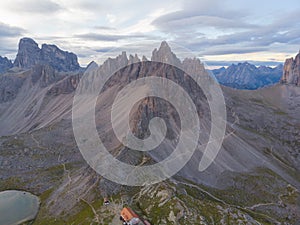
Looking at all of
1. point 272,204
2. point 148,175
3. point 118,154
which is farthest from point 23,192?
point 272,204

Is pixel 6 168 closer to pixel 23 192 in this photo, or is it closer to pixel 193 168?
pixel 23 192

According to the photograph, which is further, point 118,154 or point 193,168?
point 193,168

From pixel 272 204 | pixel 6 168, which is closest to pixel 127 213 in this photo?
pixel 272 204

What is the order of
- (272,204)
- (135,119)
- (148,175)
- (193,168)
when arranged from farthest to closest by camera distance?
(135,119), (193,168), (272,204), (148,175)

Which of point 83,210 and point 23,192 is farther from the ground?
point 83,210

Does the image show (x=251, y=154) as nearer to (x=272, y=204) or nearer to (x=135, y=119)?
(x=272, y=204)

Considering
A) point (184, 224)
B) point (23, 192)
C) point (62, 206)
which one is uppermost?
point (184, 224)

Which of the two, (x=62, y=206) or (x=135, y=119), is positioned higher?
(x=135, y=119)

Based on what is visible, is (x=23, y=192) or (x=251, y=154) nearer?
(x=23, y=192)

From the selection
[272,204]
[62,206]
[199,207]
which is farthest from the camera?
[272,204]
